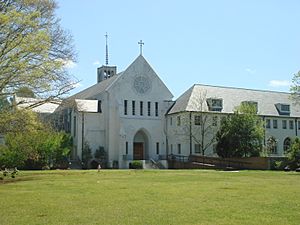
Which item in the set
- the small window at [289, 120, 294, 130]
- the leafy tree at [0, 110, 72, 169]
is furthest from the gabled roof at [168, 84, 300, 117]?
the leafy tree at [0, 110, 72, 169]

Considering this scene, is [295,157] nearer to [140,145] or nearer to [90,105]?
[140,145]

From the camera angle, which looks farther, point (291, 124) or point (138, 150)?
point (291, 124)

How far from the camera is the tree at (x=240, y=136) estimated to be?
168ft

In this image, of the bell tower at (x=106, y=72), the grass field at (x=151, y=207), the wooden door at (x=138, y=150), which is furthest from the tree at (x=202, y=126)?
the grass field at (x=151, y=207)

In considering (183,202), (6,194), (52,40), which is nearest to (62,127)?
(52,40)

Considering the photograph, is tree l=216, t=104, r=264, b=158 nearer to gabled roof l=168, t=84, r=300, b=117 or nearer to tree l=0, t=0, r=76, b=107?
gabled roof l=168, t=84, r=300, b=117

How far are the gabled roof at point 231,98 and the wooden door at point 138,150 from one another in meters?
5.89

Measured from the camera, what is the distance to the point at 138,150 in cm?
5828

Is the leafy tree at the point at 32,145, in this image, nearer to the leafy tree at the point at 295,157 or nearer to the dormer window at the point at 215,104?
the dormer window at the point at 215,104

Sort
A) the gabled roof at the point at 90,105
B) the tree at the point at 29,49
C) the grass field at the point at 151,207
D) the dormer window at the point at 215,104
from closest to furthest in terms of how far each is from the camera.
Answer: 1. the grass field at the point at 151,207
2. the tree at the point at 29,49
3. the gabled roof at the point at 90,105
4. the dormer window at the point at 215,104

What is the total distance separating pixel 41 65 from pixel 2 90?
111 inches

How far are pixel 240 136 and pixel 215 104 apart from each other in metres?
7.50

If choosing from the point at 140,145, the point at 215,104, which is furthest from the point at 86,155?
the point at 215,104

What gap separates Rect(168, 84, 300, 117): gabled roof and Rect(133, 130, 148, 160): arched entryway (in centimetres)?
482
